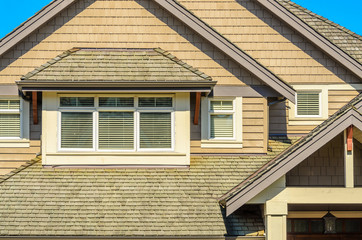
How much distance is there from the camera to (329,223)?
17578 mm

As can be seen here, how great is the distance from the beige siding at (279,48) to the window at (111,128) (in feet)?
11.2

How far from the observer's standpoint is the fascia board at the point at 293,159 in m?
15.0

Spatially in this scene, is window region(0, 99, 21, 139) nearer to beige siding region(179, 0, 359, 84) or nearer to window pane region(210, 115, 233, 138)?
window pane region(210, 115, 233, 138)

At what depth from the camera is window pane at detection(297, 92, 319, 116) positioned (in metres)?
19.2

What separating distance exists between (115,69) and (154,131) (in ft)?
5.96

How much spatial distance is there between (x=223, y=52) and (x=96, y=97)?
3377 mm

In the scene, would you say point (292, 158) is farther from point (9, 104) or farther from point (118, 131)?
point (9, 104)

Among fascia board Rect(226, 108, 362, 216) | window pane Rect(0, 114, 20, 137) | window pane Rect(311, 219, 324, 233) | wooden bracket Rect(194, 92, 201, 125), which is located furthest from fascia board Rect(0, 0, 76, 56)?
window pane Rect(311, 219, 324, 233)

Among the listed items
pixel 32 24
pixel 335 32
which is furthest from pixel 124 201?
pixel 335 32

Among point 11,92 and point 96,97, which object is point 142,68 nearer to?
point 96,97

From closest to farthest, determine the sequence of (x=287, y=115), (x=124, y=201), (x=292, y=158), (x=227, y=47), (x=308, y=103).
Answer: (x=292, y=158)
(x=124, y=201)
(x=227, y=47)
(x=287, y=115)
(x=308, y=103)

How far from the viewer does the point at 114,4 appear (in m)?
18.0

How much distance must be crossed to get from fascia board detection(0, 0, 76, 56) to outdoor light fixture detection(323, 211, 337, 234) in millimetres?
8380

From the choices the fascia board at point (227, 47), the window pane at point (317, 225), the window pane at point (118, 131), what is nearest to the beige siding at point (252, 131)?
the fascia board at point (227, 47)
